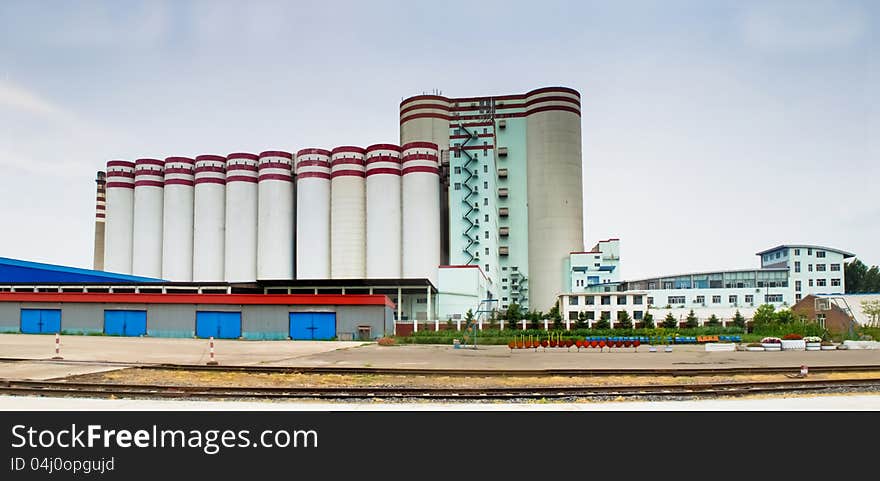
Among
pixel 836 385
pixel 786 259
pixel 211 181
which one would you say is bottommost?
pixel 836 385

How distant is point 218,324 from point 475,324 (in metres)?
18.8

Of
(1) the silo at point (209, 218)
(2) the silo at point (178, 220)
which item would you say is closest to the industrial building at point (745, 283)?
(1) the silo at point (209, 218)

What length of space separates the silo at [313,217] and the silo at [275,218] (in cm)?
224

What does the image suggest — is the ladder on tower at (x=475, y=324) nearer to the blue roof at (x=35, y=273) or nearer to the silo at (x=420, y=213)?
the silo at (x=420, y=213)

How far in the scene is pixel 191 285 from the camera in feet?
253

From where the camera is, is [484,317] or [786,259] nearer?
[484,317]

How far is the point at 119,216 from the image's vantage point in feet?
331

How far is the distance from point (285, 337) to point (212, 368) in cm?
2854

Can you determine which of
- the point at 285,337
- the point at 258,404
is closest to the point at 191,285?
the point at 285,337

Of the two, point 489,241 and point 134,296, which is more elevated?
point 489,241

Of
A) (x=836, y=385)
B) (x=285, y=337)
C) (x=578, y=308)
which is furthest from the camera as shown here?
(x=578, y=308)

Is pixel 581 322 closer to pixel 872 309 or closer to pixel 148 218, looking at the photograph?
pixel 872 309

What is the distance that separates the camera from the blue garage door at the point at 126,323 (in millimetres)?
53688

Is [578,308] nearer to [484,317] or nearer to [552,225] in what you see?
[484,317]
